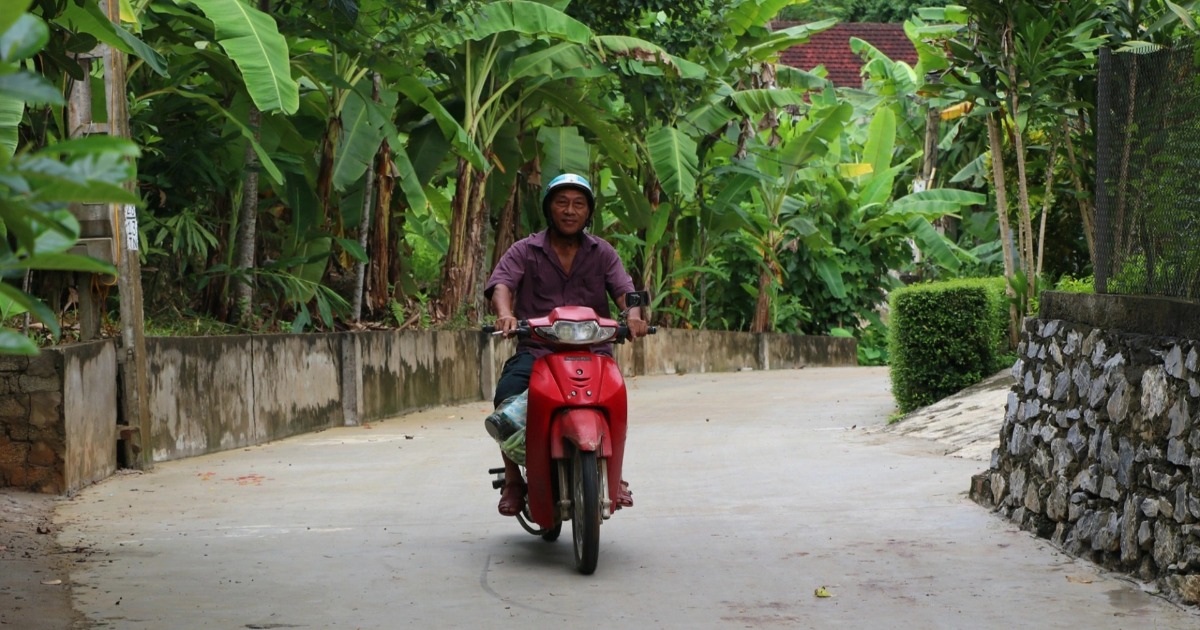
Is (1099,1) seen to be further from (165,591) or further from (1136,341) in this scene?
(165,591)

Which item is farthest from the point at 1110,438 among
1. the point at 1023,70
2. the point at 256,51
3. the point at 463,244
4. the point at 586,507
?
the point at 463,244

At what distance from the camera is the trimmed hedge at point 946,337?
14.5 m

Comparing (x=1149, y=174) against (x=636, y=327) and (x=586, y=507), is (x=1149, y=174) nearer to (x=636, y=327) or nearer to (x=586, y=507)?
(x=636, y=327)

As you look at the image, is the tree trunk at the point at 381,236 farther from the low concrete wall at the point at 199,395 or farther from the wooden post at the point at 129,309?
the wooden post at the point at 129,309

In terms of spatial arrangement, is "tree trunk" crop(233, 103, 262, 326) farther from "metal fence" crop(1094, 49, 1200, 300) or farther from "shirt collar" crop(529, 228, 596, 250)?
"metal fence" crop(1094, 49, 1200, 300)

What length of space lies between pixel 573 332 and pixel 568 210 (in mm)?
827

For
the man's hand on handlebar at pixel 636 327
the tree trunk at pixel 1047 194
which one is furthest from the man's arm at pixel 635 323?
the tree trunk at pixel 1047 194

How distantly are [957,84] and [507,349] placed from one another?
25.2ft

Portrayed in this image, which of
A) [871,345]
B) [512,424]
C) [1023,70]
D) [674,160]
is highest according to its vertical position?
[1023,70]

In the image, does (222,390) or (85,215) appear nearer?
(85,215)

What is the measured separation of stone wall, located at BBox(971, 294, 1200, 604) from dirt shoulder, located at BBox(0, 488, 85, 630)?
14.0 ft

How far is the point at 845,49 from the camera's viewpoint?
40.1 m

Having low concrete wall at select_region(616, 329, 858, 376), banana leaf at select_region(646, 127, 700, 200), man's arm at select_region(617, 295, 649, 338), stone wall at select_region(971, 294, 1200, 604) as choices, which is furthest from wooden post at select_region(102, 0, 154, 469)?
low concrete wall at select_region(616, 329, 858, 376)

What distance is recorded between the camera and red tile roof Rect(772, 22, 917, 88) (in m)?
39.3
